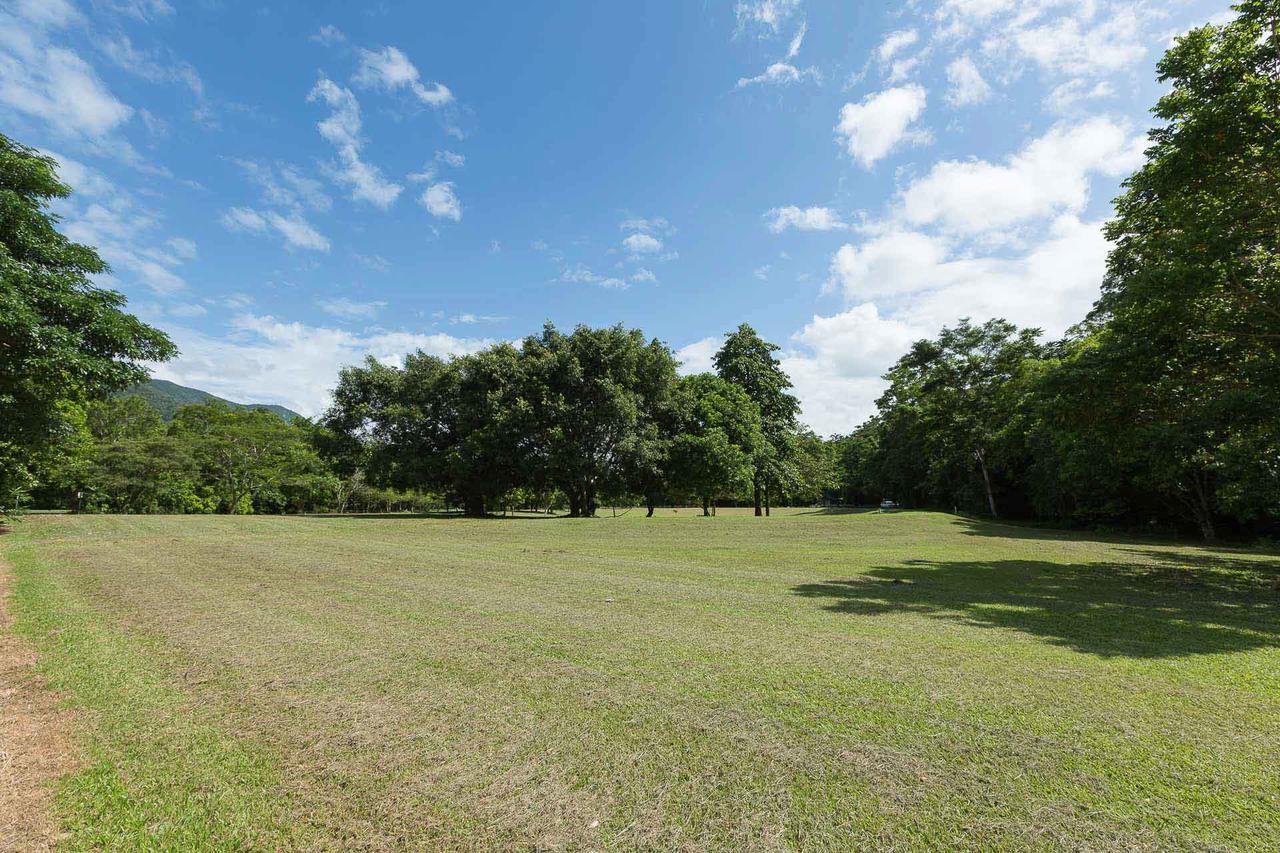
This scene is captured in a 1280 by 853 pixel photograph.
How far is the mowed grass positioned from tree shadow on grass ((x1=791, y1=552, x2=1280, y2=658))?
91mm

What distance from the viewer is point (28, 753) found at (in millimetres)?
3369

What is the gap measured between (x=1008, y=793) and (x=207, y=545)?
20.2 metres

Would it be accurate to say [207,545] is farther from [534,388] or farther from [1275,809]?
[1275,809]

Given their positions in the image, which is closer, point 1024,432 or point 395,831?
point 395,831

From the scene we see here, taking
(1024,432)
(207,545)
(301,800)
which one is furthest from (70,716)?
(1024,432)

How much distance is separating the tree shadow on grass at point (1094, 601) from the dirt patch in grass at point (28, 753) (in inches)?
311

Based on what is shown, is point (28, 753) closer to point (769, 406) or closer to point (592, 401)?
point (592, 401)

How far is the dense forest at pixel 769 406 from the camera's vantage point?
1048 centimetres

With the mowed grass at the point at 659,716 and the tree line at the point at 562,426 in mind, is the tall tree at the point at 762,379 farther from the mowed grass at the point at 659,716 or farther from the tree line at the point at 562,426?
the mowed grass at the point at 659,716

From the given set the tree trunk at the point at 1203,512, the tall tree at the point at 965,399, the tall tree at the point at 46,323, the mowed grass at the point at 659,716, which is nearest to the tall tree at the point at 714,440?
the tall tree at the point at 965,399

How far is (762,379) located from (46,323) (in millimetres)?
37172

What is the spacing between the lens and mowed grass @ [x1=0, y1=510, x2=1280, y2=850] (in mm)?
2650

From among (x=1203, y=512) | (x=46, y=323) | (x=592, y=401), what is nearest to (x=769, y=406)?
(x=592, y=401)

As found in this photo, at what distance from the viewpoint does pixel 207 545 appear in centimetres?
1540
